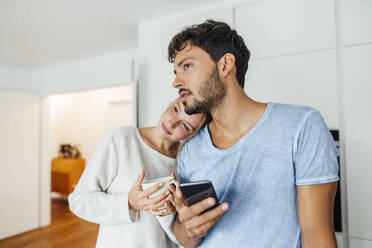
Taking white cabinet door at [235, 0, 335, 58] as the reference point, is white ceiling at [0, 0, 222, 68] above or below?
above

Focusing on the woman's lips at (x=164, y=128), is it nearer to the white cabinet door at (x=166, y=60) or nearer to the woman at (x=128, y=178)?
the woman at (x=128, y=178)

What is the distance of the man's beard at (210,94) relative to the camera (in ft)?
2.94

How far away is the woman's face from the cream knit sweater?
0.49 feet

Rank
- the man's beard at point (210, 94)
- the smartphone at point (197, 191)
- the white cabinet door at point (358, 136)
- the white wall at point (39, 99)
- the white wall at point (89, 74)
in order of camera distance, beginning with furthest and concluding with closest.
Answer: the white wall at point (39, 99) < the white wall at point (89, 74) < the white cabinet door at point (358, 136) < the man's beard at point (210, 94) < the smartphone at point (197, 191)

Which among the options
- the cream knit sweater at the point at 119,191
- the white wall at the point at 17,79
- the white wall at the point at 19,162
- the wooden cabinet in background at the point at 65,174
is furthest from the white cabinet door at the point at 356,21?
the wooden cabinet in background at the point at 65,174

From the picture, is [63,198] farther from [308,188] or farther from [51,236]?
[308,188]

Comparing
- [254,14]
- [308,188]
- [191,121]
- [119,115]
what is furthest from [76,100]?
[308,188]

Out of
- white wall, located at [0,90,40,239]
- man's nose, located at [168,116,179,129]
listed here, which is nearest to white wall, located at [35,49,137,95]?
white wall, located at [0,90,40,239]

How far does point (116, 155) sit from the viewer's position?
1254mm

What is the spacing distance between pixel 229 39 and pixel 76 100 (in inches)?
235

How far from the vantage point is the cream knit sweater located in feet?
3.77

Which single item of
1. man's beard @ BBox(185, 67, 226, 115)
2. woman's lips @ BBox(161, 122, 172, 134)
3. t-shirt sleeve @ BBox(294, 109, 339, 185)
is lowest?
t-shirt sleeve @ BBox(294, 109, 339, 185)

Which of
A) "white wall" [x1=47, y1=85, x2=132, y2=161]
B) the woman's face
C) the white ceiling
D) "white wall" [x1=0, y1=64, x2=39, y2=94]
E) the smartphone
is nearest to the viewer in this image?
the smartphone

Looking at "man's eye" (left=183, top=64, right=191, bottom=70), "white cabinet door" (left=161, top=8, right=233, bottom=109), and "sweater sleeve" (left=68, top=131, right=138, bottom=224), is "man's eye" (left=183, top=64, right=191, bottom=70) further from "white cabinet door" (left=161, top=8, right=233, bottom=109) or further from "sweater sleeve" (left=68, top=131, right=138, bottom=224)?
"white cabinet door" (left=161, top=8, right=233, bottom=109)
